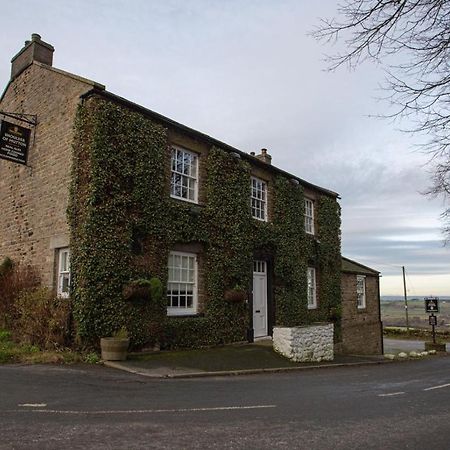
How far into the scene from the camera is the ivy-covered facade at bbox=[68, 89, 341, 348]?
1205 centimetres

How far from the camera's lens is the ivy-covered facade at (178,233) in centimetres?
1205

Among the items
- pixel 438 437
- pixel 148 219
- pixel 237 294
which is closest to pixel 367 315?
pixel 237 294

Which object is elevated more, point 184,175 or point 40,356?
point 184,175

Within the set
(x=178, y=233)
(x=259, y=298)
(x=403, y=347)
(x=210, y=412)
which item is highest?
(x=178, y=233)

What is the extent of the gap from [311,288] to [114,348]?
11.7 m

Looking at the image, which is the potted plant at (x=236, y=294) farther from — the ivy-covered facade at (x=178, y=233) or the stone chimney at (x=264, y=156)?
the stone chimney at (x=264, y=156)

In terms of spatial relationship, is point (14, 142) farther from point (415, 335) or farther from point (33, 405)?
point (415, 335)

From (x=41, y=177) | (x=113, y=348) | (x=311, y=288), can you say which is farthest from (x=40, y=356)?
(x=311, y=288)

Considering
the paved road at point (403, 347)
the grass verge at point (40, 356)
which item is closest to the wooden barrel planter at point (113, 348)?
the grass verge at point (40, 356)

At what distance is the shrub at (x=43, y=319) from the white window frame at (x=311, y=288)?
11.3 metres

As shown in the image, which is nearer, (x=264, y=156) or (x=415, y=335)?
(x=264, y=156)

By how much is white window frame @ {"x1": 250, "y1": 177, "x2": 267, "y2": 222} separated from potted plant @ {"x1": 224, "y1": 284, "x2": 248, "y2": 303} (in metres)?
3.12

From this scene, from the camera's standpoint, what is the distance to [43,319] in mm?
12414

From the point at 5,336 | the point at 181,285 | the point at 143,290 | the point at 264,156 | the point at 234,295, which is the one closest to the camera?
the point at 143,290
